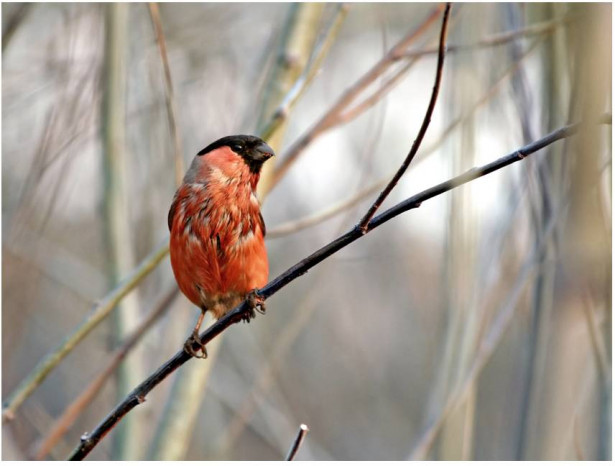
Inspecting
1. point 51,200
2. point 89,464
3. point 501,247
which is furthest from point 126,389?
point 501,247

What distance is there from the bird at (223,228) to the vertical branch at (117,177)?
49cm

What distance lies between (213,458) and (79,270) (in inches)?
66.6

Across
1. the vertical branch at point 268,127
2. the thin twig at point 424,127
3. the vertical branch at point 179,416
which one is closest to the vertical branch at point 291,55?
the vertical branch at point 268,127

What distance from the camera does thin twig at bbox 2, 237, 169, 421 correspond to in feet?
6.65

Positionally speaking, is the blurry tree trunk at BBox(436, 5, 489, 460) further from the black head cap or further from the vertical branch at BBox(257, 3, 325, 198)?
the black head cap

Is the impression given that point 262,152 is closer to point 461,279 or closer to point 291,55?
point 291,55

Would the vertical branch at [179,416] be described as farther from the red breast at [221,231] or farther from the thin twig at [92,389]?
the red breast at [221,231]

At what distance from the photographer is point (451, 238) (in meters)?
2.73

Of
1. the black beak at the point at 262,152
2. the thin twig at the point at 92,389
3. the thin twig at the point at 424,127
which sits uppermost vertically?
the black beak at the point at 262,152

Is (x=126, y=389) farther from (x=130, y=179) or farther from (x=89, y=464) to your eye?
(x=130, y=179)

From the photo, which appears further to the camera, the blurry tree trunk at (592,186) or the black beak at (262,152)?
the black beak at (262,152)

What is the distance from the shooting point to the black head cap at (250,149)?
2219 millimetres

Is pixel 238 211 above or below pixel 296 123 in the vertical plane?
below

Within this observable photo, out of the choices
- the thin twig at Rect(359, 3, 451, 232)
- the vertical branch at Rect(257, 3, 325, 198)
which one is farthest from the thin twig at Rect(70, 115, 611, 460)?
the vertical branch at Rect(257, 3, 325, 198)
